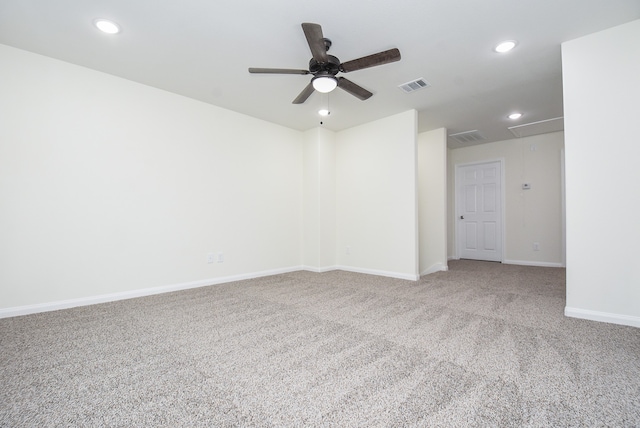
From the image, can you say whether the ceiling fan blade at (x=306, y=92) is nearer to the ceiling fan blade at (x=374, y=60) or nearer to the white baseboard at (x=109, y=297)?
the ceiling fan blade at (x=374, y=60)

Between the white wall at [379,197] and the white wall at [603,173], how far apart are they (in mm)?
1871

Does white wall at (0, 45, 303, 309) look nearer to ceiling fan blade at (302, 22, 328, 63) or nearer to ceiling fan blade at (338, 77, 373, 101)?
ceiling fan blade at (338, 77, 373, 101)

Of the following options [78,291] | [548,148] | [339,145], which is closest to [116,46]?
[78,291]

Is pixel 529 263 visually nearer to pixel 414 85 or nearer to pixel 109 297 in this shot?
pixel 414 85

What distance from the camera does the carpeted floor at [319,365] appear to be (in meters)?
1.30

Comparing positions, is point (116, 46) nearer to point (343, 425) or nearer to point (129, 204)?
point (129, 204)

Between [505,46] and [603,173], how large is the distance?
1.41 m

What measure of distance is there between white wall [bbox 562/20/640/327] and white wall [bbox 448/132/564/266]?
3.36 meters

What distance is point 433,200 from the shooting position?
5258 mm

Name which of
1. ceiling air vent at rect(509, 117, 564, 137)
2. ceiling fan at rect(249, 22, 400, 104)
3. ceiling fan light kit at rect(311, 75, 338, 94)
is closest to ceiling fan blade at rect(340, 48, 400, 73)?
ceiling fan at rect(249, 22, 400, 104)

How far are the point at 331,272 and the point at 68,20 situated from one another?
4209mm

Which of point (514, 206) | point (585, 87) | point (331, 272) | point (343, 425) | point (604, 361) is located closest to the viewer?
point (343, 425)

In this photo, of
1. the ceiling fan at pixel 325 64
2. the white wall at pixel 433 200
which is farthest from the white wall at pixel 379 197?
the ceiling fan at pixel 325 64

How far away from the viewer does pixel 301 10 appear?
2.23 metres
